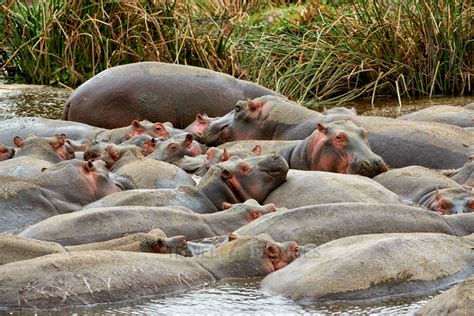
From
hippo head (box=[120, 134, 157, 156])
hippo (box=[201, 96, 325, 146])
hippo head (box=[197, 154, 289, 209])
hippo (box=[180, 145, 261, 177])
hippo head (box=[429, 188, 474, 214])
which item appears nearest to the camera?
hippo head (box=[429, 188, 474, 214])

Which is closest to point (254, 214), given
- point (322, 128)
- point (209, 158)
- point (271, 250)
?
point (271, 250)

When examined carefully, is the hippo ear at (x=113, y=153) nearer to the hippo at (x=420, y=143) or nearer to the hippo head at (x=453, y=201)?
the hippo at (x=420, y=143)

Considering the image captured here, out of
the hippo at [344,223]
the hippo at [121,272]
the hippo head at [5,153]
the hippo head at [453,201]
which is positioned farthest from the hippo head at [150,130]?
the hippo at [121,272]

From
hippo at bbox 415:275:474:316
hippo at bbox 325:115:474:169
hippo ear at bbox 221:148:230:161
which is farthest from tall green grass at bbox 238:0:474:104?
hippo at bbox 415:275:474:316

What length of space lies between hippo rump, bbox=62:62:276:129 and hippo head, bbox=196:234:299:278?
4.50 m

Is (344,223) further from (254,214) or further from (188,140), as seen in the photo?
(188,140)

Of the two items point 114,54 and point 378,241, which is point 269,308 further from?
point 114,54

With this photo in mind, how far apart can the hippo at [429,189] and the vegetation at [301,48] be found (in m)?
3.75

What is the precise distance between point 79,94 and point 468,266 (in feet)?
17.0

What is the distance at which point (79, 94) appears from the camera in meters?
9.32

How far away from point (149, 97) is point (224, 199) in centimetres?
317

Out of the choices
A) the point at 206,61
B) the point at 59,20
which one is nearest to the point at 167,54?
the point at 206,61

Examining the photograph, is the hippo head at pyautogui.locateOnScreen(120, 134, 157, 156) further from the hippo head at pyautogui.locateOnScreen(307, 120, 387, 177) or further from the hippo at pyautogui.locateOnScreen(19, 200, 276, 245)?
the hippo at pyautogui.locateOnScreen(19, 200, 276, 245)

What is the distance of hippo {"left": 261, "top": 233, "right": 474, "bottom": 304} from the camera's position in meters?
4.41
